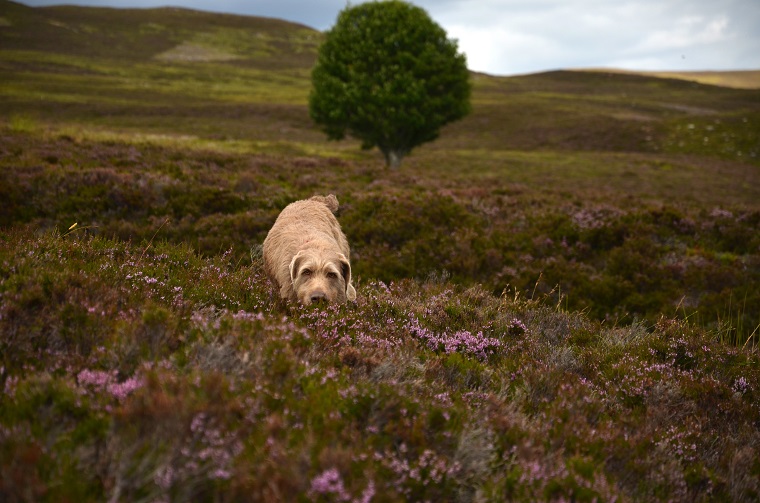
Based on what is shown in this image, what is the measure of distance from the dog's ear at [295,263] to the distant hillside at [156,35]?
117028 mm

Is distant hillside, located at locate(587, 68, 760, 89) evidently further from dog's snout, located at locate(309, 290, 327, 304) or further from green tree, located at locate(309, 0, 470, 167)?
dog's snout, located at locate(309, 290, 327, 304)

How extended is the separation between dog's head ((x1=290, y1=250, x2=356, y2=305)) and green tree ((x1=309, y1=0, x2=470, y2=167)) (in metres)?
24.2

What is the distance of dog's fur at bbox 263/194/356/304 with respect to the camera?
5680 mm

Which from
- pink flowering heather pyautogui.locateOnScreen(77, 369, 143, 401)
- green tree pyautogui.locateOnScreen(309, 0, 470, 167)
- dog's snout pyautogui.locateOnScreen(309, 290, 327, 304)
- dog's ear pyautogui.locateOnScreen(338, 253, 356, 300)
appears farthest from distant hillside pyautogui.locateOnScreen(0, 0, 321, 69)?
pink flowering heather pyautogui.locateOnScreen(77, 369, 143, 401)

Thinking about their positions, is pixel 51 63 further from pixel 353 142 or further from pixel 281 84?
pixel 353 142

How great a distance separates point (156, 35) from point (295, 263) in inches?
6164

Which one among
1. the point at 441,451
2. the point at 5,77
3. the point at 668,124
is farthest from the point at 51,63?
the point at 441,451

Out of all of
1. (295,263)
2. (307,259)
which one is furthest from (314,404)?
(295,263)


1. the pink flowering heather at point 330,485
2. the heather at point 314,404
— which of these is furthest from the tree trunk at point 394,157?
the pink flowering heather at point 330,485

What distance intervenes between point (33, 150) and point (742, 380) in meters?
18.7

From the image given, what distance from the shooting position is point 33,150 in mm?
14758

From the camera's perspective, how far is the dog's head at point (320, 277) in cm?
543

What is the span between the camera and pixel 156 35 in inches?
5251

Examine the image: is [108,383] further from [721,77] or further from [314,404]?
[721,77]
